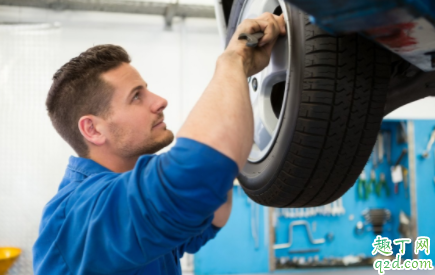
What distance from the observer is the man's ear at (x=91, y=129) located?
1083 millimetres

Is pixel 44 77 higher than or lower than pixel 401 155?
higher

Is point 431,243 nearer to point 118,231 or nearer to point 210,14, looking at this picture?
point 210,14

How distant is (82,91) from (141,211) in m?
0.59

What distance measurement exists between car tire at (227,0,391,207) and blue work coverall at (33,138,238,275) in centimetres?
28

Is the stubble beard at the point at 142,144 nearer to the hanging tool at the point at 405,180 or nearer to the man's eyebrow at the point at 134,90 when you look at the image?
the man's eyebrow at the point at 134,90

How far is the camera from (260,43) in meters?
0.83

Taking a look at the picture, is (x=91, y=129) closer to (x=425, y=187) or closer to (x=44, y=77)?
(x=44, y=77)

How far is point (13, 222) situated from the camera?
3732 millimetres

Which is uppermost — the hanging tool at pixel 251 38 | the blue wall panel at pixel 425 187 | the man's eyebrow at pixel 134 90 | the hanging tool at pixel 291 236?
the hanging tool at pixel 251 38

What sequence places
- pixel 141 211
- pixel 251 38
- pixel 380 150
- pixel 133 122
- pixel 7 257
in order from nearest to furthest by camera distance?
pixel 141 211
pixel 251 38
pixel 133 122
pixel 7 257
pixel 380 150

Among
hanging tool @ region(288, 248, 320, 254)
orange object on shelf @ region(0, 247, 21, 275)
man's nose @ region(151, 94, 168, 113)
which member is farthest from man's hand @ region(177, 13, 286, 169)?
hanging tool @ region(288, 248, 320, 254)

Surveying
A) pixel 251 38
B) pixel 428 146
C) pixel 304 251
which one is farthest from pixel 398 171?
pixel 251 38

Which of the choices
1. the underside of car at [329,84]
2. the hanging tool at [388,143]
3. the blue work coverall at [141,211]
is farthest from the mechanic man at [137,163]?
the hanging tool at [388,143]

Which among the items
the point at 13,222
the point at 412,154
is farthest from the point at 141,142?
the point at 412,154
